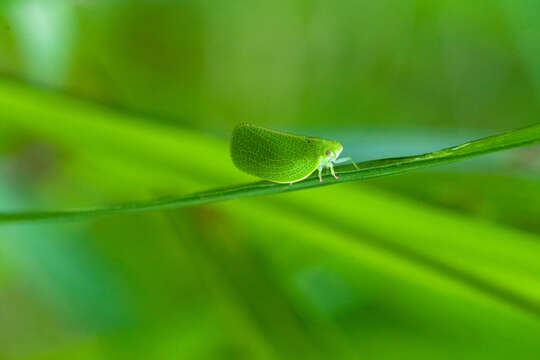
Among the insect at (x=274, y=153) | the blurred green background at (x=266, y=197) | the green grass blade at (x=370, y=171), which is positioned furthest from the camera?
the blurred green background at (x=266, y=197)

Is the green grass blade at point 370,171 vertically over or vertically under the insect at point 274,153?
under

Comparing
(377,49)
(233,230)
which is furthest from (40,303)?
(377,49)

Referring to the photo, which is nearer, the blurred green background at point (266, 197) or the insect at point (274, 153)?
the insect at point (274, 153)

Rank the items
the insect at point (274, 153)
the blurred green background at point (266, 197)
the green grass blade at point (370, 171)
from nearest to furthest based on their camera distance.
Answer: the green grass blade at point (370, 171)
the insect at point (274, 153)
the blurred green background at point (266, 197)

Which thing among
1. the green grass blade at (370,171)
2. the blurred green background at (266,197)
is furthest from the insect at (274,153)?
the green grass blade at (370,171)

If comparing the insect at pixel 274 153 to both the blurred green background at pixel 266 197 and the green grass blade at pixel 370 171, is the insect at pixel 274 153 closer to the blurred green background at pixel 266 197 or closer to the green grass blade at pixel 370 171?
the blurred green background at pixel 266 197

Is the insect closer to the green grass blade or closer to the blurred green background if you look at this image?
the blurred green background

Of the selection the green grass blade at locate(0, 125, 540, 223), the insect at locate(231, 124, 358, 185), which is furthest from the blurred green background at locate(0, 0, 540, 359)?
the green grass blade at locate(0, 125, 540, 223)
